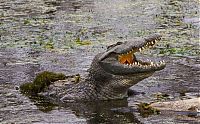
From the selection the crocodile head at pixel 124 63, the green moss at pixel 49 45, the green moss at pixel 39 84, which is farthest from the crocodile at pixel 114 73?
the green moss at pixel 49 45

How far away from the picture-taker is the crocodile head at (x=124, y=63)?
35.0 ft

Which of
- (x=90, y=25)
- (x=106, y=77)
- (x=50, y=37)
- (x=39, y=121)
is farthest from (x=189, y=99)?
(x=90, y=25)

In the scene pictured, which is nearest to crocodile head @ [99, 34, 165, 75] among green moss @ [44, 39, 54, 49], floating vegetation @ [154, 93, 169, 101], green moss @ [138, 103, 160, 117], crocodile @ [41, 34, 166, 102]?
crocodile @ [41, 34, 166, 102]

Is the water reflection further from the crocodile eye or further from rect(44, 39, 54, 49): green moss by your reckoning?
rect(44, 39, 54, 49): green moss

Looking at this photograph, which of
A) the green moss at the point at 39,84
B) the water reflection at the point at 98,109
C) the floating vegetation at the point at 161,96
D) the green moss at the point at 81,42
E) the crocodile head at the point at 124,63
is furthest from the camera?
the green moss at the point at 81,42

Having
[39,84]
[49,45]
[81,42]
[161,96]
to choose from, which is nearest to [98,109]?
A: [161,96]

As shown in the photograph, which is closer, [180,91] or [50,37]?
[180,91]

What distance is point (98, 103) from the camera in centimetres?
1084

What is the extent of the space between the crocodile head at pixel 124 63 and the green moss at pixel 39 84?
1241mm

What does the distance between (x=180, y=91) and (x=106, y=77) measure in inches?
54.2

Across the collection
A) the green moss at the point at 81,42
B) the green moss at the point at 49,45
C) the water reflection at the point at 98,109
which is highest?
the water reflection at the point at 98,109

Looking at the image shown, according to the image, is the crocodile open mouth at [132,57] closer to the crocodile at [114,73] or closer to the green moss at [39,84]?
the crocodile at [114,73]

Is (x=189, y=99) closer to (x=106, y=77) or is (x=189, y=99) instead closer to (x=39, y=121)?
(x=106, y=77)

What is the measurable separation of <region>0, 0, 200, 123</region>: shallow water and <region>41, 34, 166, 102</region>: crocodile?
27 cm
